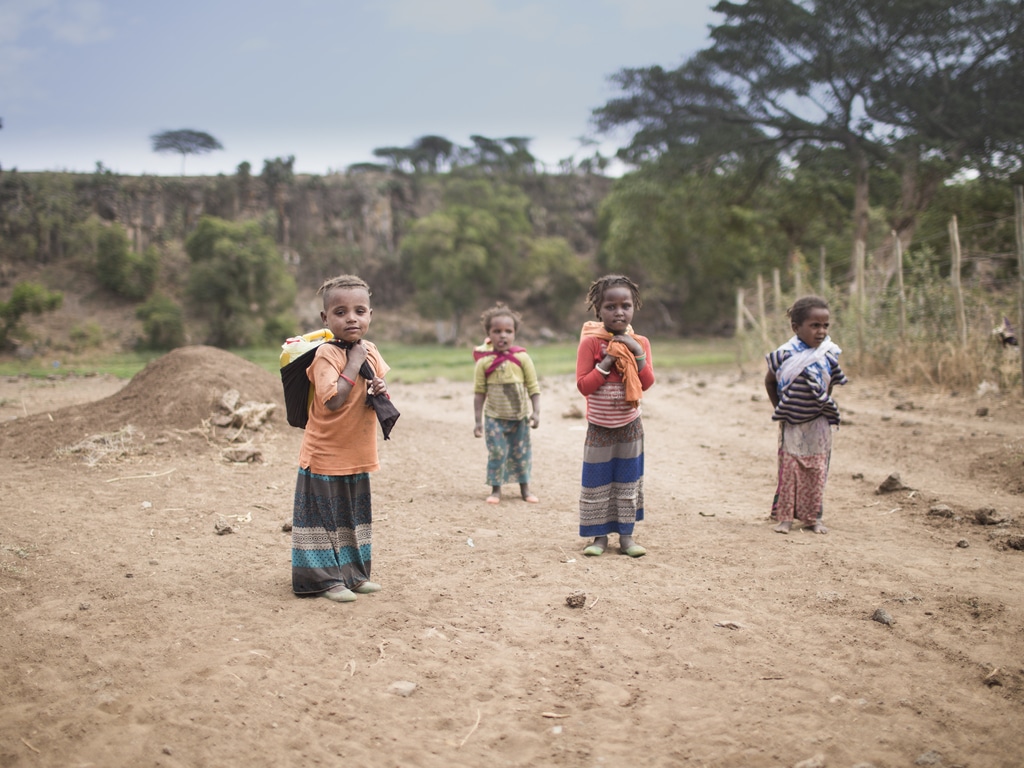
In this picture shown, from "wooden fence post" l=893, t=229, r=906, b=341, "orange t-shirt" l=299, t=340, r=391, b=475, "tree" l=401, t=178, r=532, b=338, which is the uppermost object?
"tree" l=401, t=178, r=532, b=338

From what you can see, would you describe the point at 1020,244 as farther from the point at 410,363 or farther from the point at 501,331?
the point at 410,363

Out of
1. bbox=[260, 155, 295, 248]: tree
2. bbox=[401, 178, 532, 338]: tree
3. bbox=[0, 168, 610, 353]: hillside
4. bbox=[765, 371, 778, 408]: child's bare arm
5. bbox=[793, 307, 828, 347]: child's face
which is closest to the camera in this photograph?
bbox=[793, 307, 828, 347]: child's face

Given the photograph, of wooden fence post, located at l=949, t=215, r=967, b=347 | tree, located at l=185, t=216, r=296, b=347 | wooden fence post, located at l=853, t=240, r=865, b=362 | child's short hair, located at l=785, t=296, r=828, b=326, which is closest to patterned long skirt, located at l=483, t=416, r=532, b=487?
child's short hair, located at l=785, t=296, r=828, b=326

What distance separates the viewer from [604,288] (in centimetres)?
482

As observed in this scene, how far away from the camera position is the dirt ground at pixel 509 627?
281cm

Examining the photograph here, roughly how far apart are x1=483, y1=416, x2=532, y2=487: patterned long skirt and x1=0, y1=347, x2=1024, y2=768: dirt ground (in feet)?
1.02

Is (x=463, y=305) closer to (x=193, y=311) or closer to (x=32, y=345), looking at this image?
(x=193, y=311)

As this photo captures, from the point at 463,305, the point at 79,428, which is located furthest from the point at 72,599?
the point at 463,305

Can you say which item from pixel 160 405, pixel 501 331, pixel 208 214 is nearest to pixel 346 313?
pixel 501 331

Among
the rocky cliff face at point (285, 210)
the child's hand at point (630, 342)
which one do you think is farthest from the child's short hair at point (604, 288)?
the rocky cliff face at point (285, 210)

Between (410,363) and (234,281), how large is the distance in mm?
8160

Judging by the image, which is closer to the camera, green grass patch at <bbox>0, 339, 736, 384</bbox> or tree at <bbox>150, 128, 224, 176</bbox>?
green grass patch at <bbox>0, 339, 736, 384</bbox>

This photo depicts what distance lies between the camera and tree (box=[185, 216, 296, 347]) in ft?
88.8

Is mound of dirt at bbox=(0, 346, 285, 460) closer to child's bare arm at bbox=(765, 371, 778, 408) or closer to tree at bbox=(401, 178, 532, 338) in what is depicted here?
child's bare arm at bbox=(765, 371, 778, 408)
